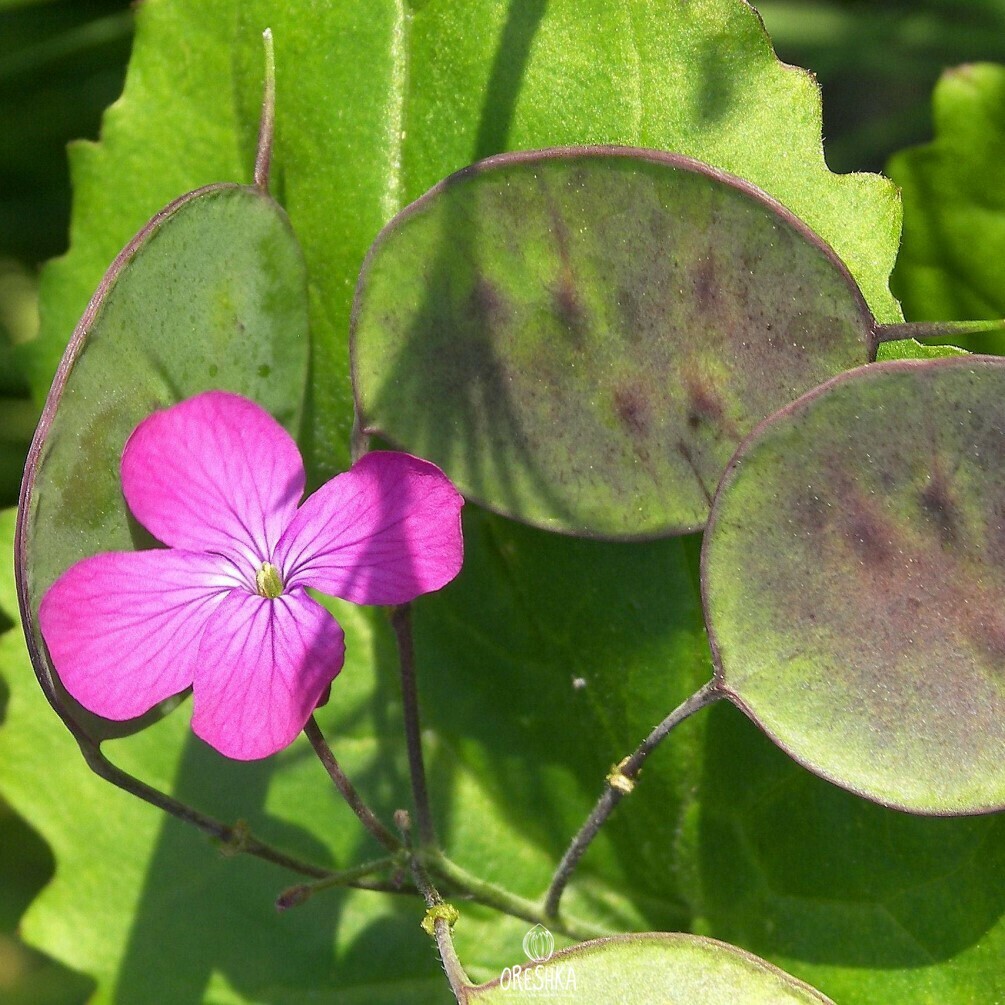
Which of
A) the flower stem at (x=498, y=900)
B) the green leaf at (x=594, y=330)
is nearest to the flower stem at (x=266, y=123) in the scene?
the green leaf at (x=594, y=330)

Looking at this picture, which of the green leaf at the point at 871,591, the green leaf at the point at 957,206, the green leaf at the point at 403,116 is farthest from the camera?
the green leaf at the point at 957,206

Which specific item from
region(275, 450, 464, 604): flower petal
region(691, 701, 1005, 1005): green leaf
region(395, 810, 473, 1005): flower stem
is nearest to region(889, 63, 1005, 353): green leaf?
region(691, 701, 1005, 1005): green leaf

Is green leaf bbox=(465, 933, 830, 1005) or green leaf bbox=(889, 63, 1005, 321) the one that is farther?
green leaf bbox=(889, 63, 1005, 321)

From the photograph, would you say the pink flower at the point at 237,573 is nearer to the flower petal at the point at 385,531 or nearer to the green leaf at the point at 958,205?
the flower petal at the point at 385,531

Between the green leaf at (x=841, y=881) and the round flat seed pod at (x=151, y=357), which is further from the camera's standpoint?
the green leaf at (x=841, y=881)

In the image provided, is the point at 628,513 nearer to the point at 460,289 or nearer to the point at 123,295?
the point at 460,289

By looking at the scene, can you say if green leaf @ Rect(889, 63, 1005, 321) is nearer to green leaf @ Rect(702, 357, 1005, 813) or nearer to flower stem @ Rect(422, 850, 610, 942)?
green leaf @ Rect(702, 357, 1005, 813)

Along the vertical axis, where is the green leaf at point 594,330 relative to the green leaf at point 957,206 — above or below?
above
